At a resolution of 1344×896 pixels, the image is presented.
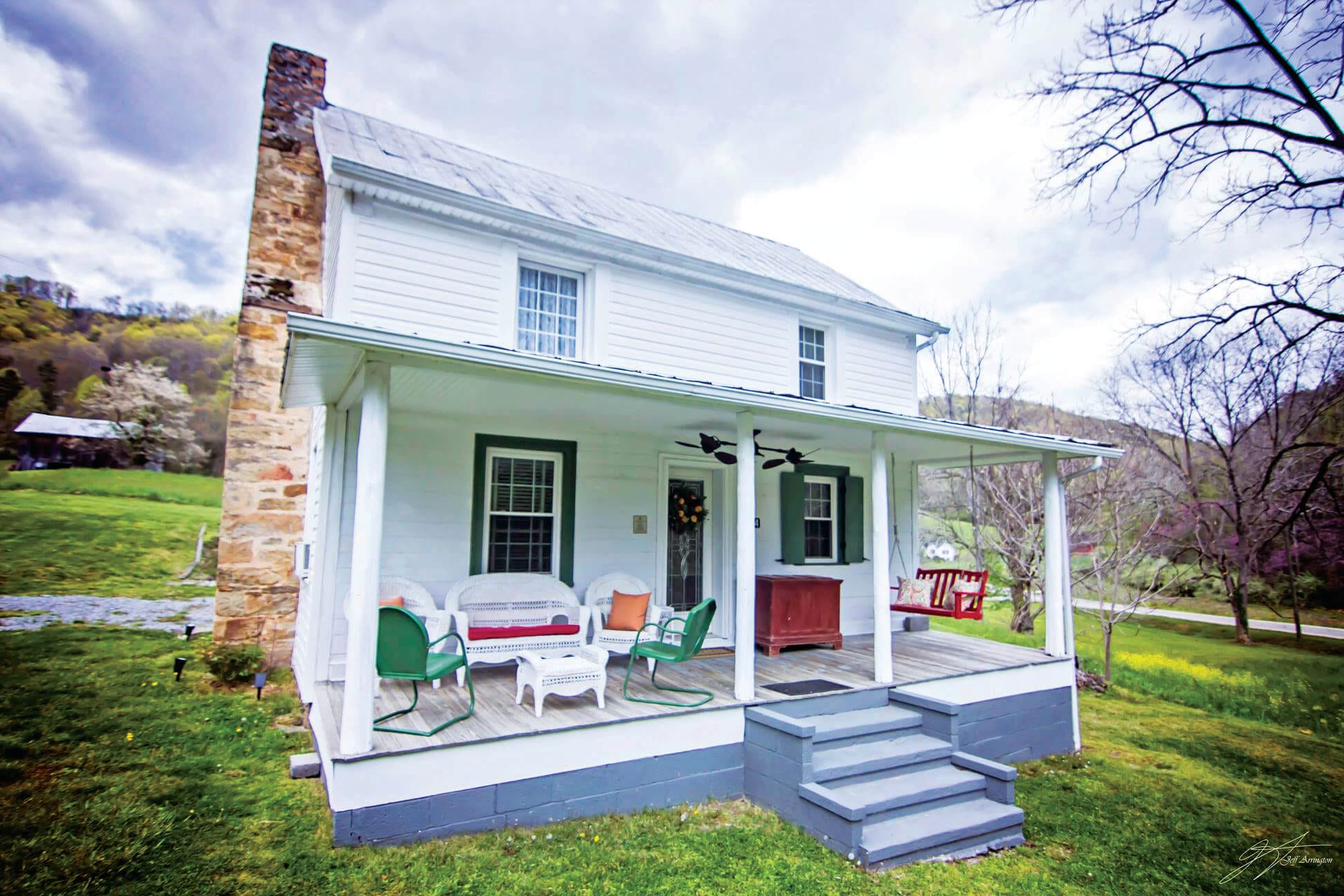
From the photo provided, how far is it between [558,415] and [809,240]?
2473 centimetres

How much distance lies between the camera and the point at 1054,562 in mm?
6840

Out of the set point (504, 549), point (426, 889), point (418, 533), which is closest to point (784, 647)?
point (504, 549)

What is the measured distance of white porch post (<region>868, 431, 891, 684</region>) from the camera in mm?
5680

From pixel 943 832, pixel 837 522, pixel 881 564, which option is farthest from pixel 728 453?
pixel 943 832

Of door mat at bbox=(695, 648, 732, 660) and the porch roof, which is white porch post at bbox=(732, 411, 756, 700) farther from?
door mat at bbox=(695, 648, 732, 660)

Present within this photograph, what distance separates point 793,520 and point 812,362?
2425 mm

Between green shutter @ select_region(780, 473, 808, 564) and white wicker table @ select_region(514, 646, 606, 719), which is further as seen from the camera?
green shutter @ select_region(780, 473, 808, 564)

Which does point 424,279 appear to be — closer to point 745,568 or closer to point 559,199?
point 559,199

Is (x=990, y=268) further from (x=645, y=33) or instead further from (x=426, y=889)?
(x=426, y=889)

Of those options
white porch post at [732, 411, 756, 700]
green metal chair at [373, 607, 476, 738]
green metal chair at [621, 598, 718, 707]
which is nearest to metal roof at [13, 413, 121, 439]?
green metal chair at [373, 607, 476, 738]

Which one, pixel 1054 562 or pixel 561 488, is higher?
pixel 561 488

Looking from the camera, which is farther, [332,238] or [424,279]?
[332,238]

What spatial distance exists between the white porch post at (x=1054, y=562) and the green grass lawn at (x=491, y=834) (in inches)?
47.8

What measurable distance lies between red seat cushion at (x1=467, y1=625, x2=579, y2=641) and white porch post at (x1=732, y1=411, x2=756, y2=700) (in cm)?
169
